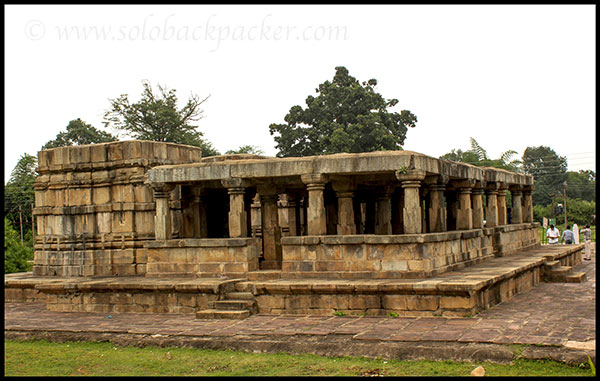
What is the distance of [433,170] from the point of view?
13.4 metres

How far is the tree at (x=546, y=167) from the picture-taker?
60.0 m

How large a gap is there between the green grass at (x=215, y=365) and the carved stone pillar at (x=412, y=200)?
4.43 meters

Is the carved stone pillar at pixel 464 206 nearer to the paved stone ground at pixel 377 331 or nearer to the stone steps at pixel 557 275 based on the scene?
the stone steps at pixel 557 275

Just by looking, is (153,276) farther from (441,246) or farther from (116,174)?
(441,246)

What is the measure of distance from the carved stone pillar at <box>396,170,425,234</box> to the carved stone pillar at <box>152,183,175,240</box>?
16.5 ft

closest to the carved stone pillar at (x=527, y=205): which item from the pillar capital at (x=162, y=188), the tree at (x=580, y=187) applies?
the pillar capital at (x=162, y=188)

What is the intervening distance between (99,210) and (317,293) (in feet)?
23.5

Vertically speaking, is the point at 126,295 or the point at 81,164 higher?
the point at 81,164

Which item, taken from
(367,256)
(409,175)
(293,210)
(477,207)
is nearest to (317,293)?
(367,256)

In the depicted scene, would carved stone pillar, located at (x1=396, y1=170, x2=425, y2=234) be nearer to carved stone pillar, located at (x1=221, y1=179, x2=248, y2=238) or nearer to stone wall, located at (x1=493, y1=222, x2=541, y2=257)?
carved stone pillar, located at (x1=221, y1=179, x2=248, y2=238)

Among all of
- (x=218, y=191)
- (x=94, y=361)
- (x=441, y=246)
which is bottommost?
(x=94, y=361)

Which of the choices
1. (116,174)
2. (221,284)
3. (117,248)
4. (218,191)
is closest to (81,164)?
(116,174)

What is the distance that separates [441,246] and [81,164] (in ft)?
29.7

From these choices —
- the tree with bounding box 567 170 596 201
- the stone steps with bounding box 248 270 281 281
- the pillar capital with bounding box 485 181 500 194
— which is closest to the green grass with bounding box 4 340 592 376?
the stone steps with bounding box 248 270 281 281
